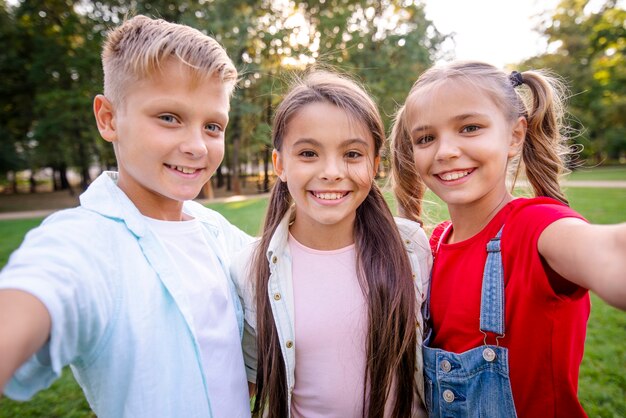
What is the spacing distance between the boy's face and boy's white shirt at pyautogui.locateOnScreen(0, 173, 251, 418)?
0.12 m

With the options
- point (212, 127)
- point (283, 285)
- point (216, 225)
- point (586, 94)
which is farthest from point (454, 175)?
point (586, 94)

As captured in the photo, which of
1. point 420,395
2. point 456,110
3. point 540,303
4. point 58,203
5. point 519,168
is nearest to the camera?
point 540,303

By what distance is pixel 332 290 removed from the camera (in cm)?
181

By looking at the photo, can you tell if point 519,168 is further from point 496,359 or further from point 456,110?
point 496,359

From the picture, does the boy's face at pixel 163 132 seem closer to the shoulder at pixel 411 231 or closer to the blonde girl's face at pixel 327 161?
the blonde girl's face at pixel 327 161

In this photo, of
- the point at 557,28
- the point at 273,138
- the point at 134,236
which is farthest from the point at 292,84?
the point at 557,28

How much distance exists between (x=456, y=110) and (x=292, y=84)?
36.2 inches

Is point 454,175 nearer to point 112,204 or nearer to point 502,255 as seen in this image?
point 502,255

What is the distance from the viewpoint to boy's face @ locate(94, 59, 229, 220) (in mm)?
1445

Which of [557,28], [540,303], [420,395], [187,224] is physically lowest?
[420,395]

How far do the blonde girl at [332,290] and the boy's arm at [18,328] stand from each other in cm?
100

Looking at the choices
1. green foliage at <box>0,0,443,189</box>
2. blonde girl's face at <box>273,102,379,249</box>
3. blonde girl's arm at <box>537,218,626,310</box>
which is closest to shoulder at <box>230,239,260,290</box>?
blonde girl's face at <box>273,102,379,249</box>

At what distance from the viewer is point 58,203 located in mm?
22000

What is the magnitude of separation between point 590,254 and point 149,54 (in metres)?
1.62
